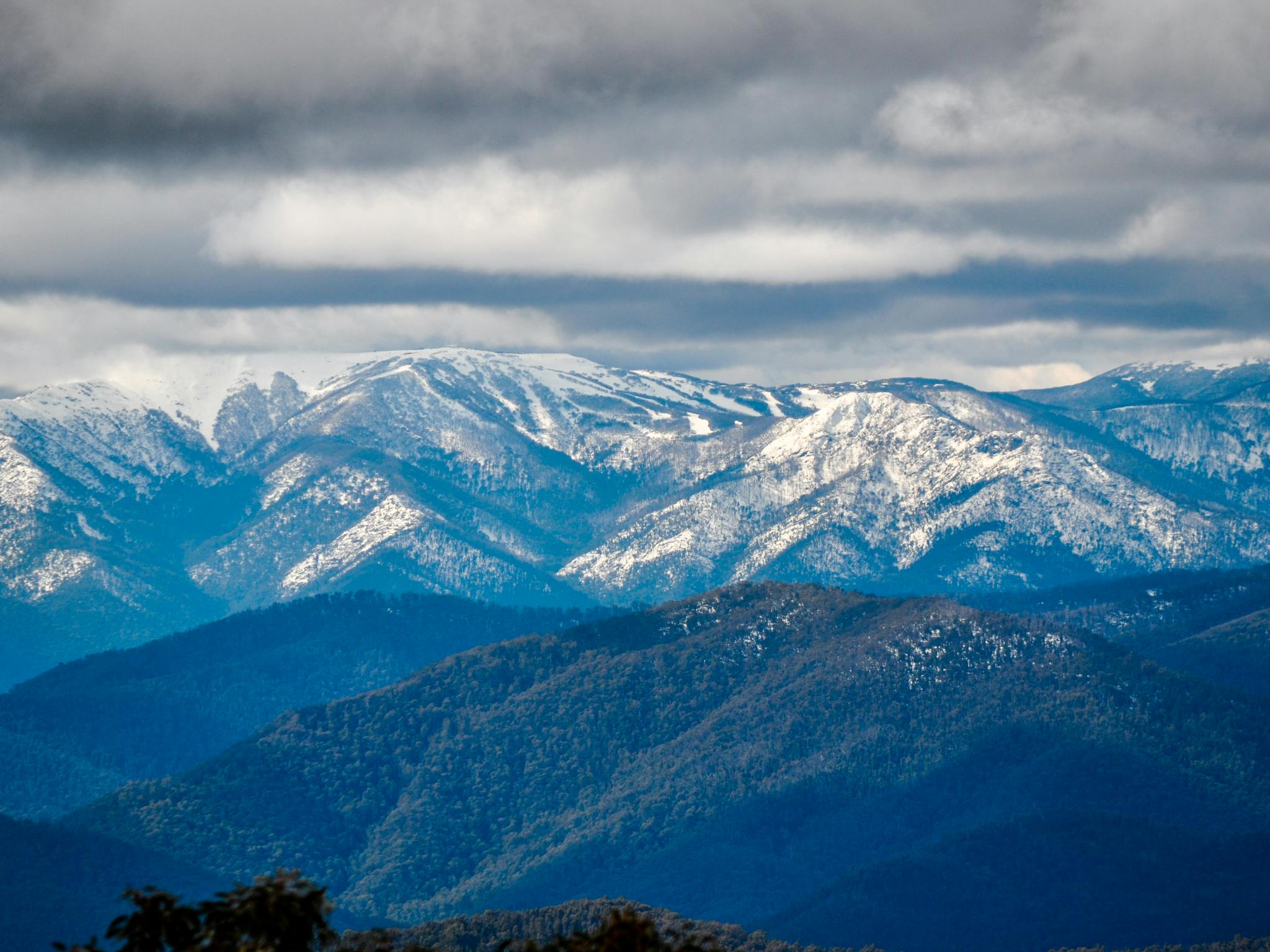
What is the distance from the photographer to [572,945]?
285 feet

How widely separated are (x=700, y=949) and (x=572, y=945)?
7.33 metres

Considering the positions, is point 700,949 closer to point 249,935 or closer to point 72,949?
point 249,935

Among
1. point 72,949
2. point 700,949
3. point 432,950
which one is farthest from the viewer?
point 432,950

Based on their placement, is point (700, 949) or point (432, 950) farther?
point (432, 950)

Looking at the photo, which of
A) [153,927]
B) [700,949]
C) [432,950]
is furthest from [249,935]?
[700,949]

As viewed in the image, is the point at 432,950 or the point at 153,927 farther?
the point at 432,950

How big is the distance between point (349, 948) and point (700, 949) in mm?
18773

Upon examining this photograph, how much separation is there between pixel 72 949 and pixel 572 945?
79.2ft

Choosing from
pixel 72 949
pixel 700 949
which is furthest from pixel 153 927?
pixel 700 949

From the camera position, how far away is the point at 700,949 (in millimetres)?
90188

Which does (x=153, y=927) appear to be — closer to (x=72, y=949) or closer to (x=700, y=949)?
(x=72, y=949)

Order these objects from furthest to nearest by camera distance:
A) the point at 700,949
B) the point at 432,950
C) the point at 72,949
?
1. the point at 432,950
2. the point at 700,949
3. the point at 72,949

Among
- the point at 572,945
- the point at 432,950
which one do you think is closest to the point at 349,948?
the point at 432,950

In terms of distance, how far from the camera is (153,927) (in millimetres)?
88875
